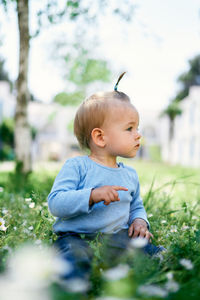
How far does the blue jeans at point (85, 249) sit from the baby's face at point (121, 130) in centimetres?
53

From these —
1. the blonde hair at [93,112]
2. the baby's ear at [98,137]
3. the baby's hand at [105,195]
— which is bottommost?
the baby's hand at [105,195]

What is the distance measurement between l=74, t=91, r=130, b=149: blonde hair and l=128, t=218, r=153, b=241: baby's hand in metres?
0.63

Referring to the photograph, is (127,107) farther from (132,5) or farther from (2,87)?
(2,87)

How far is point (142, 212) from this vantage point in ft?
7.40

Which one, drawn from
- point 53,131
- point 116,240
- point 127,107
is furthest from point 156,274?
point 53,131

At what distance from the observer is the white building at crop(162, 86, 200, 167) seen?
2611cm

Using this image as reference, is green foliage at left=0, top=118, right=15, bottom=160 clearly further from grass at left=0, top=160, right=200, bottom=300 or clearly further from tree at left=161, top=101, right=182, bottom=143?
grass at left=0, top=160, right=200, bottom=300

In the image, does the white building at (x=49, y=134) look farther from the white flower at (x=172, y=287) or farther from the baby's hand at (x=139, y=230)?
the white flower at (x=172, y=287)

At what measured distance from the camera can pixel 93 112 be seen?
2141 millimetres

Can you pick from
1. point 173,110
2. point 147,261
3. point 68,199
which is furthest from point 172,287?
point 173,110

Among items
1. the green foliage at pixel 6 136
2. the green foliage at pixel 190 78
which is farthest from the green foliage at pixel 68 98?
the green foliage at pixel 190 78

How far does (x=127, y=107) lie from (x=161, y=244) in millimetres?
932

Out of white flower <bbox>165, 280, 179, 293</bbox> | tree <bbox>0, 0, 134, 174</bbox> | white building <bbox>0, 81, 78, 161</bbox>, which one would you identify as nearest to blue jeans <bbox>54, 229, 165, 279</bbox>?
white flower <bbox>165, 280, 179, 293</bbox>

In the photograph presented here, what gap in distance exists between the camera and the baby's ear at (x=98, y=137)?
213cm
